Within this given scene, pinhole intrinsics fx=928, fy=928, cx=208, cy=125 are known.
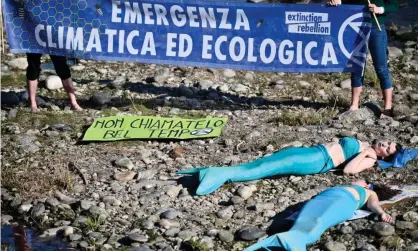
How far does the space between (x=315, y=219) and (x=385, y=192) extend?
1.11 metres

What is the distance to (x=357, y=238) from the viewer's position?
25.6ft

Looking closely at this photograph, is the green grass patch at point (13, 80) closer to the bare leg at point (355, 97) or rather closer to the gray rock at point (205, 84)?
the gray rock at point (205, 84)

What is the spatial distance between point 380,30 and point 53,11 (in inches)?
147

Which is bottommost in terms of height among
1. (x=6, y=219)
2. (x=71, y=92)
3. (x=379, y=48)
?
(x=6, y=219)

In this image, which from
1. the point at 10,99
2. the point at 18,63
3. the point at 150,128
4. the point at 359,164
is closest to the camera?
the point at 359,164

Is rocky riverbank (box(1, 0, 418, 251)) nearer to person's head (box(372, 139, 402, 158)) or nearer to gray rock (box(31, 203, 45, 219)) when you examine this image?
gray rock (box(31, 203, 45, 219))

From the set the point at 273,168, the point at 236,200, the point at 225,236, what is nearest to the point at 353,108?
the point at 273,168

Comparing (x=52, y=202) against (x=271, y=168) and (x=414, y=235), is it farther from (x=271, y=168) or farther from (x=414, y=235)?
(x=414, y=235)

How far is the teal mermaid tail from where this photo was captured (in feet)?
28.6

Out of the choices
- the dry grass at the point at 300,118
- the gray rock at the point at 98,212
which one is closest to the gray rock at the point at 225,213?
the gray rock at the point at 98,212

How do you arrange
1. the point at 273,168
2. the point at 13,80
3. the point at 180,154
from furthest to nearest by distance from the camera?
the point at 13,80, the point at 180,154, the point at 273,168

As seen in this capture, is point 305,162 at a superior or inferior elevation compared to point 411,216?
superior

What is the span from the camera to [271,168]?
8891 mm

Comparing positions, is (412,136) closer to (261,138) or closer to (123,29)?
(261,138)
